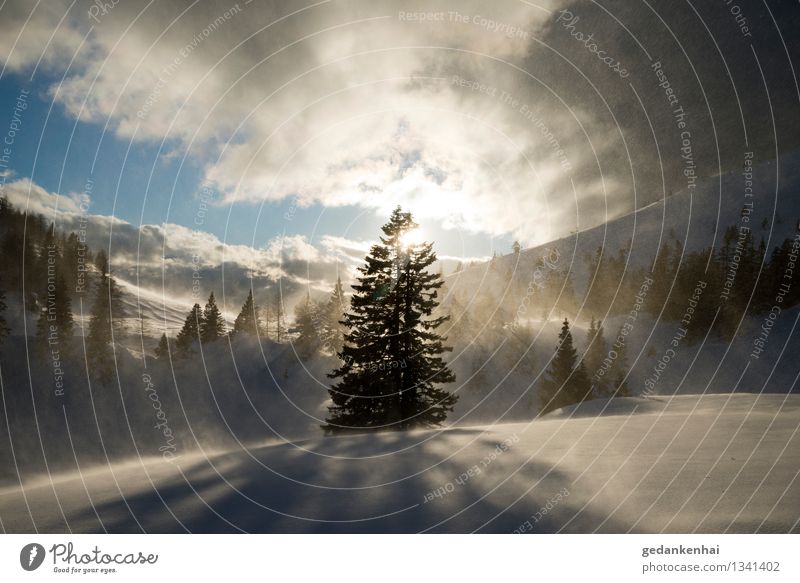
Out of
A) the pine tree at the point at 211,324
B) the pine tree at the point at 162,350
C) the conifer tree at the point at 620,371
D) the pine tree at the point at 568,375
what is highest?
the pine tree at the point at 211,324

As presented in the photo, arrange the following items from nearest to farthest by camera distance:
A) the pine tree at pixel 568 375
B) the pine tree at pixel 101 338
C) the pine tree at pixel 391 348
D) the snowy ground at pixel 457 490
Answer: the snowy ground at pixel 457 490 < the pine tree at pixel 391 348 < the pine tree at pixel 101 338 < the pine tree at pixel 568 375

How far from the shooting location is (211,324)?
Answer: 163 feet

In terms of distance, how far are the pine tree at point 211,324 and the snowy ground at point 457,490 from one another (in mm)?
45630

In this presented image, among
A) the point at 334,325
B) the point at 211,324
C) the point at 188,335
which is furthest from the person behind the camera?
the point at 334,325

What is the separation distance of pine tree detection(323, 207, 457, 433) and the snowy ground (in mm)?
12522

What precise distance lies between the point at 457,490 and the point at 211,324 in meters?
50.8

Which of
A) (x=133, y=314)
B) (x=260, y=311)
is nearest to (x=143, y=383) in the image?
(x=133, y=314)

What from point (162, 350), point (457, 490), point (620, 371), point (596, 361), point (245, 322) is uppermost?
point (245, 322)

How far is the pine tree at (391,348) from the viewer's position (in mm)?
19250

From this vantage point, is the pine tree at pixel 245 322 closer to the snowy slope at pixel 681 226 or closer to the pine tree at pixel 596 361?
the pine tree at pixel 596 361

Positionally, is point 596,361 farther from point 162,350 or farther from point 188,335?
point 162,350

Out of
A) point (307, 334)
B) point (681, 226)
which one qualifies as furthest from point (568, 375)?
point (681, 226)

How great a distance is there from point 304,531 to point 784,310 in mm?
93976

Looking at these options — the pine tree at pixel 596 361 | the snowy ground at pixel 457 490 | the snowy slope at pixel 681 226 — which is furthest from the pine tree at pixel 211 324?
the snowy slope at pixel 681 226
